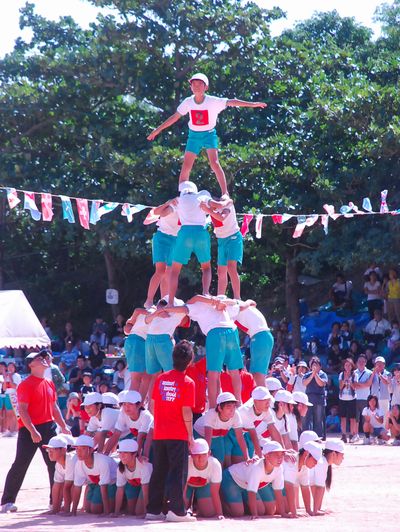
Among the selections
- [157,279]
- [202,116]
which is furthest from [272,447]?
[202,116]

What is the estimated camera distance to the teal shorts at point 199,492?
417 inches

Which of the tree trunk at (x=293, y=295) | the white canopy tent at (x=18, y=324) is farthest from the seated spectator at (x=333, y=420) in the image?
the white canopy tent at (x=18, y=324)

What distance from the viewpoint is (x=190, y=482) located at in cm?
1054

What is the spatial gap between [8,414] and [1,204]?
6544 mm

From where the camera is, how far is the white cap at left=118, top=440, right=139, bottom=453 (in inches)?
417

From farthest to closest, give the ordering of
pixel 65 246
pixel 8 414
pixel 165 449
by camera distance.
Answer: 1. pixel 65 246
2. pixel 8 414
3. pixel 165 449

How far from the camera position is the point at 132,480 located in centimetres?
1073

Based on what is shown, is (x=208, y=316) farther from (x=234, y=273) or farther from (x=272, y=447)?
(x=272, y=447)

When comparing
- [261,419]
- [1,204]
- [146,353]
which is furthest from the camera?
[1,204]

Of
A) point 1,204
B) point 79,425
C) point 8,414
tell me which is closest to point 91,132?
point 1,204

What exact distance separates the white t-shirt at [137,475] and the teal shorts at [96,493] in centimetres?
20

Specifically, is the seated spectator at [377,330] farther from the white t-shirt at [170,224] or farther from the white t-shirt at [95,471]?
the white t-shirt at [95,471]

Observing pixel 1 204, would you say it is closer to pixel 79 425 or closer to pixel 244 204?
pixel 244 204

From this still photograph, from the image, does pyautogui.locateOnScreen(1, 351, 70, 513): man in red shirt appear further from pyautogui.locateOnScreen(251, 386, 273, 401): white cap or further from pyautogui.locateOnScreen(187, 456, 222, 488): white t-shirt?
pyautogui.locateOnScreen(251, 386, 273, 401): white cap
